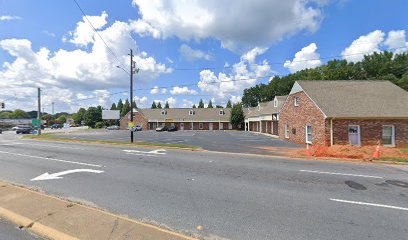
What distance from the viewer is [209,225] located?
181 inches

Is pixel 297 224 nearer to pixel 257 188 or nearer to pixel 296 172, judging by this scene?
pixel 257 188

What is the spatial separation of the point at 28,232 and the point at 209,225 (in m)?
3.37

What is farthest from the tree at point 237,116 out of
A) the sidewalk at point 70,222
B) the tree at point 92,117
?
the tree at point 92,117

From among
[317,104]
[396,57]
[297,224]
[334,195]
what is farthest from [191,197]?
[396,57]

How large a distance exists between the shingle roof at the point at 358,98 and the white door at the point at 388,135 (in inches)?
42.0

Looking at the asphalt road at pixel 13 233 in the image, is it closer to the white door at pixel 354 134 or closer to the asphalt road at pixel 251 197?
the asphalt road at pixel 251 197

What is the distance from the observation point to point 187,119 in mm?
64375

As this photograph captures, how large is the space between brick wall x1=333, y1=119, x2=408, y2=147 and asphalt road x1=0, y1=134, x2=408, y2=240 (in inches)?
343

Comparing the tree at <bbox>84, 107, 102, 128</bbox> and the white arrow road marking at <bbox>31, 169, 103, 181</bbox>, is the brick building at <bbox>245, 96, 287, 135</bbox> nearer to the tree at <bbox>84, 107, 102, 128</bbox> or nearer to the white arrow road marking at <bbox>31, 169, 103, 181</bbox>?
the white arrow road marking at <bbox>31, 169, 103, 181</bbox>

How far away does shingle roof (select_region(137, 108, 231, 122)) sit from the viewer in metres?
64.4

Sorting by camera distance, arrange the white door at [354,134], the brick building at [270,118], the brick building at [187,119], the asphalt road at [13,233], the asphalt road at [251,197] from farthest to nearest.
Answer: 1. the brick building at [187,119]
2. the brick building at [270,118]
3. the white door at [354,134]
4. the asphalt road at [251,197]
5. the asphalt road at [13,233]

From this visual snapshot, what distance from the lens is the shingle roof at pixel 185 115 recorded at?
6438 cm

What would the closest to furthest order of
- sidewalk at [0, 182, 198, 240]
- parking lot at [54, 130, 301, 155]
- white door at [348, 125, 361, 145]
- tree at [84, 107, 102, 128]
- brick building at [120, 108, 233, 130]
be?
sidewalk at [0, 182, 198, 240] < parking lot at [54, 130, 301, 155] < white door at [348, 125, 361, 145] < brick building at [120, 108, 233, 130] < tree at [84, 107, 102, 128]

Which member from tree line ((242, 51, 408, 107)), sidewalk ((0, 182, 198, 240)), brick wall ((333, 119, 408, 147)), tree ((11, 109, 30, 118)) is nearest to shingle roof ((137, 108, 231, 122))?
tree line ((242, 51, 408, 107))
